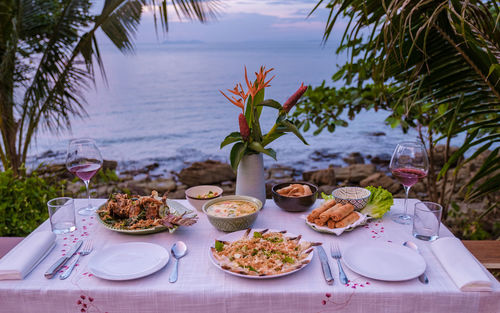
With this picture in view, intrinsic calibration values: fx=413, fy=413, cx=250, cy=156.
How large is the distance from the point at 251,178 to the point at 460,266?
89cm

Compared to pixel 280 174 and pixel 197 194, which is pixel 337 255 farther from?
pixel 280 174

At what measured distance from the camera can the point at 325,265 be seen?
1.31 m

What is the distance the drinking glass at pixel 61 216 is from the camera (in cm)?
160

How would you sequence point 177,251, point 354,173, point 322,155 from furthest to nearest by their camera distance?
point 322,155 → point 354,173 → point 177,251

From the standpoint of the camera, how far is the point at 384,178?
5133 millimetres

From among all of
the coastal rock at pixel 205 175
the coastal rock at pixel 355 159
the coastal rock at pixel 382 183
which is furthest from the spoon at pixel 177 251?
the coastal rock at pixel 355 159

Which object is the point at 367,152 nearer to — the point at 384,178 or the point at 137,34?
the point at 384,178

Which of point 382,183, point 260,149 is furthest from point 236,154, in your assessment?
point 382,183

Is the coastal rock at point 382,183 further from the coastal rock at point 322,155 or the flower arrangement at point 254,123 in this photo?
the coastal rock at point 322,155

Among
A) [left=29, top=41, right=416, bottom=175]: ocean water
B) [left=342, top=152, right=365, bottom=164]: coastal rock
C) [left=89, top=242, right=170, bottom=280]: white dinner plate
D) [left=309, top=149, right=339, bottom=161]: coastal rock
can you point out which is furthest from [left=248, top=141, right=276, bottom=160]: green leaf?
[left=309, top=149, right=339, bottom=161]: coastal rock

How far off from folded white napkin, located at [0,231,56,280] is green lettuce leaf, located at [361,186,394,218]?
4.09 feet

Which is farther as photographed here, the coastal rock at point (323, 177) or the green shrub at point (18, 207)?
the coastal rock at point (323, 177)

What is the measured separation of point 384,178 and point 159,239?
4098mm

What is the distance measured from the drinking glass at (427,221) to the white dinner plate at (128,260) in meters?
0.92
